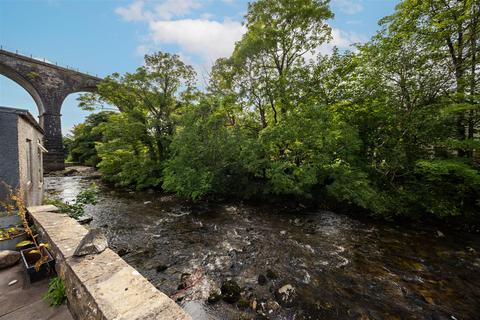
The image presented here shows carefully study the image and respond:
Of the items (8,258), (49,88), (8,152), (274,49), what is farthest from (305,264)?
(49,88)

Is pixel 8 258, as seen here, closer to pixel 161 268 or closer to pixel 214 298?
pixel 161 268

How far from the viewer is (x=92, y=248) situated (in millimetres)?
1991

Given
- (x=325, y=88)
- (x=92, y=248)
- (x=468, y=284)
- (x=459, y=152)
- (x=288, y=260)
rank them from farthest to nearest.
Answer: (x=325, y=88)
(x=459, y=152)
(x=288, y=260)
(x=468, y=284)
(x=92, y=248)

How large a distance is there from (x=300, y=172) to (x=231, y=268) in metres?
3.97

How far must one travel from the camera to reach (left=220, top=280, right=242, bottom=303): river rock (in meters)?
2.88

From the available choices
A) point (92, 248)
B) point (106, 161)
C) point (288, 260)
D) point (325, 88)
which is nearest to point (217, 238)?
point (288, 260)

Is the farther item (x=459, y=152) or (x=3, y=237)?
(x=459, y=152)

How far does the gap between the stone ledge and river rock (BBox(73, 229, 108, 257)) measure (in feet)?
0.18

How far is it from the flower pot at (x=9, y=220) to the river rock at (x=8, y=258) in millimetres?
694

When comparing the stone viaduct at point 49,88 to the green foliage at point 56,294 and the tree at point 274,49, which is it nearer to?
the tree at point 274,49

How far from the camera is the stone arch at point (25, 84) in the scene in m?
17.0

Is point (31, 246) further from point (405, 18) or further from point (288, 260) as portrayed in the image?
point (405, 18)

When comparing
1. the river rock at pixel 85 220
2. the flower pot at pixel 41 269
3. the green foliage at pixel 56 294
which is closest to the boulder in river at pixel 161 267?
the flower pot at pixel 41 269

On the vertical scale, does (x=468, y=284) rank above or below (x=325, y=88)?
below
